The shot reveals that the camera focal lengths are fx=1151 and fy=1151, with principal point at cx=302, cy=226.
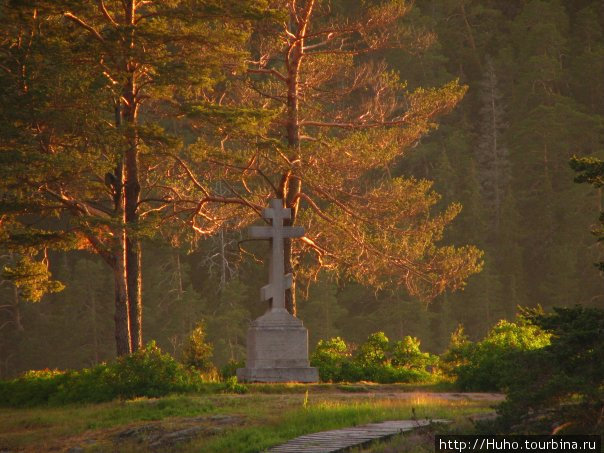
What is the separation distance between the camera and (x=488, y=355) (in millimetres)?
21203

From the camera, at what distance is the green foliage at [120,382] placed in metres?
20.8

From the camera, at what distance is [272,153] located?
27.9 metres

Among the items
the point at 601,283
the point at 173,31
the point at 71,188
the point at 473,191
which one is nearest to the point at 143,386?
the point at 71,188

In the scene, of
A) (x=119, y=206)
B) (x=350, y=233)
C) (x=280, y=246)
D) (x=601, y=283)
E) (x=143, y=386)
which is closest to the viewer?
(x=143, y=386)

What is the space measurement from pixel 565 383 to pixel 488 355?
10.4m

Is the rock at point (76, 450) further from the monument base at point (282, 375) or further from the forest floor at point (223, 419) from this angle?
the monument base at point (282, 375)

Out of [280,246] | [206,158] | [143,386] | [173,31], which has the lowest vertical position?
[143,386]

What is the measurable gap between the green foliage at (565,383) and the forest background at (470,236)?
3691 centimetres

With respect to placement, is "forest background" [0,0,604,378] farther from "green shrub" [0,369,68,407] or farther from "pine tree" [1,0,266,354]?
"green shrub" [0,369,68,407]

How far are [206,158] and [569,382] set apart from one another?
1832 centimetres

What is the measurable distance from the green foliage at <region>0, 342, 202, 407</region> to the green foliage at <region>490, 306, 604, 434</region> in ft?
33.7

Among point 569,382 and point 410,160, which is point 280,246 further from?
point 410,160

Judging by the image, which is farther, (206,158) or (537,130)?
(537,130)

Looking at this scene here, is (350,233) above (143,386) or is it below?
above
